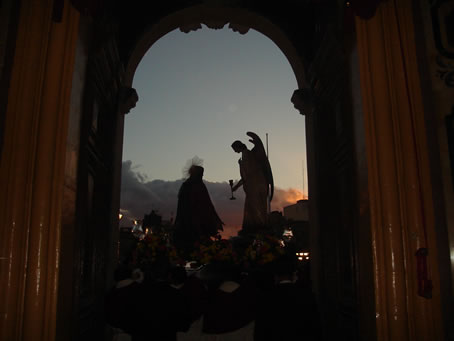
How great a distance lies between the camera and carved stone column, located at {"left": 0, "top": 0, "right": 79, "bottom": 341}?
270 cm

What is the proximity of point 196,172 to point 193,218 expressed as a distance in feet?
5.30

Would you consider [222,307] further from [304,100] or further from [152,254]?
[304,100]

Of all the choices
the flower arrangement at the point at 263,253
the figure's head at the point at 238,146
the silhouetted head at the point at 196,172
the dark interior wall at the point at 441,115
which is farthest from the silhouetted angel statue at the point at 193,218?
the dark interior wall at the point at 441,115

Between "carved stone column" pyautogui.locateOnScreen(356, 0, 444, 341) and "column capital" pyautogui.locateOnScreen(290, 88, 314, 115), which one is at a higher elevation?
"column capital" pyautogui.locateOnScreen(290, 88, 314, 115)

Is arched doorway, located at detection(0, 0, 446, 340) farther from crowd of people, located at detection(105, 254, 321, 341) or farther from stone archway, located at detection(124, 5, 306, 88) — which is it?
stone archway, located at detection(124, 5, 306, 88)

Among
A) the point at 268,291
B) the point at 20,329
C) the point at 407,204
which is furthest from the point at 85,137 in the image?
the point at 407,204

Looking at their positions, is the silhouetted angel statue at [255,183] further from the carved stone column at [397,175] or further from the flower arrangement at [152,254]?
the carved stone column at [397,175]

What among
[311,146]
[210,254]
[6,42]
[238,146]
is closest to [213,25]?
[311,146]

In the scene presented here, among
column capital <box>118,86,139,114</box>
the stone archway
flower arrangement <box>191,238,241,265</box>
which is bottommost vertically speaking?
flower arrangement <box>191,238,241,265</box>

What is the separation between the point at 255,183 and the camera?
1035cm

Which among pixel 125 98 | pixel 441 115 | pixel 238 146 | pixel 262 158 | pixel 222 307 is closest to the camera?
pixel 441 115

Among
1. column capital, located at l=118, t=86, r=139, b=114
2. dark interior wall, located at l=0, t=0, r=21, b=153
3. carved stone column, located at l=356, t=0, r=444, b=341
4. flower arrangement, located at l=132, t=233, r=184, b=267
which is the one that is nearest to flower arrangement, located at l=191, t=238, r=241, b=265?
flower arrangement, located at l=132, t=233, r=184, b=267

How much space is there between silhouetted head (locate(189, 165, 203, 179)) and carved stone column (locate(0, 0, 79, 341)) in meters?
8.46

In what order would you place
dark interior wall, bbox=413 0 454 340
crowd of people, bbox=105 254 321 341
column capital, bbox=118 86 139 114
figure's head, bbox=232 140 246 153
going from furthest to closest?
figure's head, bbox=232 140 246 153
column capital, bbox=118 86 139 114
crowd of people, bbox=105 254 321 341
dark interior wall, bbox=413 0 454 340
